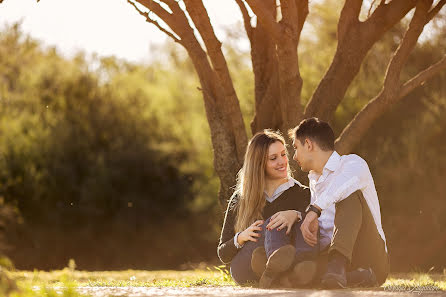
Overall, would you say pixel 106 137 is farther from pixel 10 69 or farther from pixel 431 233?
pixel 431 233

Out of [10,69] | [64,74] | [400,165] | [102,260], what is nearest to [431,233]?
[400,165]

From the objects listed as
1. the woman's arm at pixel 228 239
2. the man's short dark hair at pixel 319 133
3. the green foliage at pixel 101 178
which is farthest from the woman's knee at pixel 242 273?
the green foliage at pixel 101 178

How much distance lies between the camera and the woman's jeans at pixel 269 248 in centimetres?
464

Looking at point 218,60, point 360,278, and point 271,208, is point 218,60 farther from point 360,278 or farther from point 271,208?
point 360,278

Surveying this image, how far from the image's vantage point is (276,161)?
17.6 feet

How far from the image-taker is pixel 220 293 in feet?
13.9

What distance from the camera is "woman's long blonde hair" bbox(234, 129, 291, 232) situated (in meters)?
5.34

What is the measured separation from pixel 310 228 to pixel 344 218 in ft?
0.78

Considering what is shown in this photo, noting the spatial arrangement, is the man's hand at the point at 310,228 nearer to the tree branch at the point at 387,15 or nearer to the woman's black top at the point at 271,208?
the woman's black top at the point at 271,208

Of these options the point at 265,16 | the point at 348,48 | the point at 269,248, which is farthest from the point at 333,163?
the point at 348,48

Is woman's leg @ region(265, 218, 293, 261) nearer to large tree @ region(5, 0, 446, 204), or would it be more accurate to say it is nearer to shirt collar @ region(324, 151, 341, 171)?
shirt collar @ region(324, 151, 341, 171)

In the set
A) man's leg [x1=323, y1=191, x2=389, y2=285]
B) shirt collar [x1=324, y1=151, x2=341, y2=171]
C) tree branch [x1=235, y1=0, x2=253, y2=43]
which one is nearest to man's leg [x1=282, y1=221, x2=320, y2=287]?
man's leg [x1=323, y1=191, x2=389, y2=285]

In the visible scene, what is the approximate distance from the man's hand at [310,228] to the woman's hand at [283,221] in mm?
84

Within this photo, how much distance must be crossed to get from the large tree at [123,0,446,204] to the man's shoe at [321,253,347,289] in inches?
111
